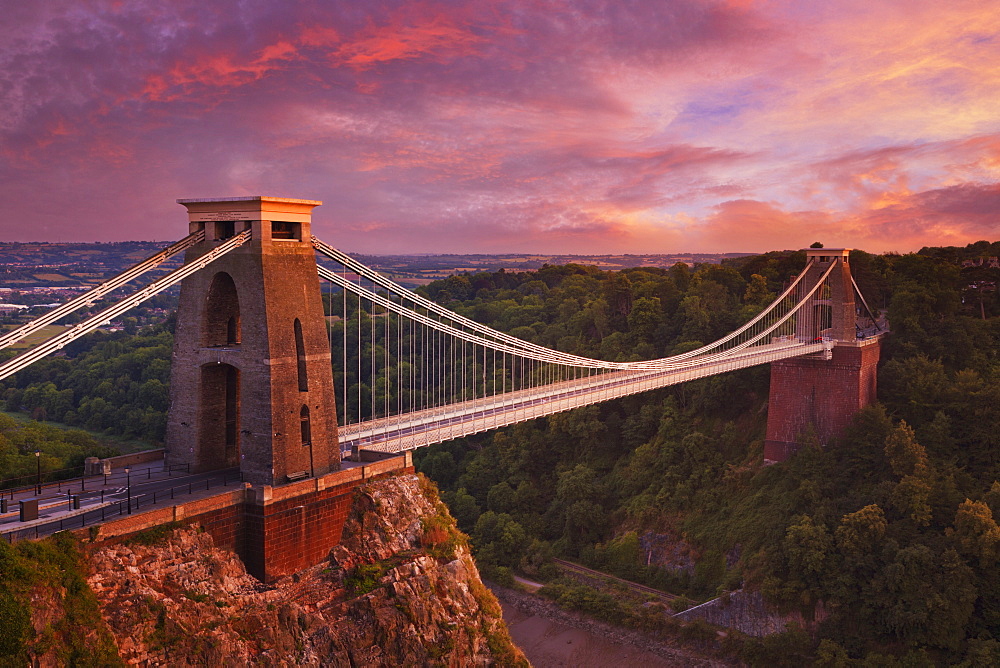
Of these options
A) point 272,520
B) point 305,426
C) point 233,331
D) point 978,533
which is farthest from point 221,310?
point 978,533

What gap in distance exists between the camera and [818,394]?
3803 centimetres

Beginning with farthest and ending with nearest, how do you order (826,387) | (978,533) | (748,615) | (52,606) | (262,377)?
(826,387) → (748,615) → (978,533) → (262,377) → (52,606)

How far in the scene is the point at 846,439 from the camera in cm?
3619

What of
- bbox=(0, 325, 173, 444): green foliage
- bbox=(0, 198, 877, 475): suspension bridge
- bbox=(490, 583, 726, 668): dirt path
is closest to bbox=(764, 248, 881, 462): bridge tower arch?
bbox=(0, 198, 877, 475): suspension bridge

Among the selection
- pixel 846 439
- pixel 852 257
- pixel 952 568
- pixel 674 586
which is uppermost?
pixel 852 257

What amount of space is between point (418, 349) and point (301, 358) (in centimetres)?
3748

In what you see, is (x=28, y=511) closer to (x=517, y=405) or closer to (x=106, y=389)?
(x=517, y=405)

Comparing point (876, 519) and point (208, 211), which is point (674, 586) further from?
point (208, 211)

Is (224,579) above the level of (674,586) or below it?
above

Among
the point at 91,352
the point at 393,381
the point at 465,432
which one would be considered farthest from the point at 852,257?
the point at 91,352

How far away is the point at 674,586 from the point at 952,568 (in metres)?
10.9

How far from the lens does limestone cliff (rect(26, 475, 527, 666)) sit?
1502 cm

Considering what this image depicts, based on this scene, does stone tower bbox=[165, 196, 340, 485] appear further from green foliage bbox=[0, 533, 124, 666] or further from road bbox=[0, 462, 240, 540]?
green foliage bbox=[0, 533, 124, 666]

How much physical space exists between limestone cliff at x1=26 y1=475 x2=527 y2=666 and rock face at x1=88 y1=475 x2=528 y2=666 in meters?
0.02
